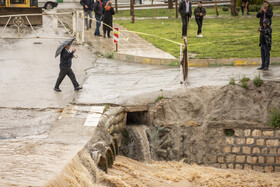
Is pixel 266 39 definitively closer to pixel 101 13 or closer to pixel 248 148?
pixel 248 148

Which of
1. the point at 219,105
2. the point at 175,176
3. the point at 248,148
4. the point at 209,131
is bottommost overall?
the point at 175,176

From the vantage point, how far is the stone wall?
12.5 meters

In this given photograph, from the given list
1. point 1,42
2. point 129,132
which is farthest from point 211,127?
point 1,42

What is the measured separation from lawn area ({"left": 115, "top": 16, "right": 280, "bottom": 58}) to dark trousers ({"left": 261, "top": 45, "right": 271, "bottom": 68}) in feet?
5.67

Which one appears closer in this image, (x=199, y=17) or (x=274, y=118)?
(x=274, y=118)

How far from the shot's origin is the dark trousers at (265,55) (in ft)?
46.5

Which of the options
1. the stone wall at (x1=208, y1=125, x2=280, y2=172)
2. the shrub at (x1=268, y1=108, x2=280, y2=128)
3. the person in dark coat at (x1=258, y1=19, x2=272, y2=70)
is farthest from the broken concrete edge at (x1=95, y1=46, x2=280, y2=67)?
the stone wall at (x1=208, y1=125, x2=280, y2=172)

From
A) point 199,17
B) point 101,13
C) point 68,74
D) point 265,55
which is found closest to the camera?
point 68,74

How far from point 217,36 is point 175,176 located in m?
10.9

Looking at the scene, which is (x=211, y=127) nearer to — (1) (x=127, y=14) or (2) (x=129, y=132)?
(2) (x=129, y=132)

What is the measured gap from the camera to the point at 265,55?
14.4m

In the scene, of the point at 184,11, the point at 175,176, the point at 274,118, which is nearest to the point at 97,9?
the point at 184,11

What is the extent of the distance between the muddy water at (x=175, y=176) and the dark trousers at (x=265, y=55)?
3570 mm

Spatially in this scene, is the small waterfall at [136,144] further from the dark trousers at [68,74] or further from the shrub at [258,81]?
the shrub at [258,81]
